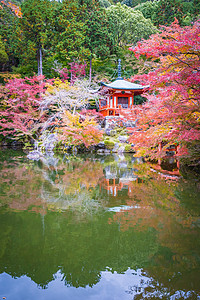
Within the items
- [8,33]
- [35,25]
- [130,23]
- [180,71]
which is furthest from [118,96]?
[180,71]

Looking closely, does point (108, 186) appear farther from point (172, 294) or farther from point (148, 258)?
point (172, 294)

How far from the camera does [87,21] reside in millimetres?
17391

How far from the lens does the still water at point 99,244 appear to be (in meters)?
1.84

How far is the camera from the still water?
1.84 m

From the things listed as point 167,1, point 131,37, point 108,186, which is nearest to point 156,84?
point 108,186

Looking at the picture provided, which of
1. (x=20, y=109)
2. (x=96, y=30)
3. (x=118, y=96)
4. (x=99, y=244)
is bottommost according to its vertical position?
(x=99, y=244)

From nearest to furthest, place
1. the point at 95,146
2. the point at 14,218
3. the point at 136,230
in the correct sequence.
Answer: the point at 136,230 → the point at 14,218 → the point at 95,146

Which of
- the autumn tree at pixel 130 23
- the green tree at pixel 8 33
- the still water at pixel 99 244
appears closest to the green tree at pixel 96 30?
the autumn tree at pixel 130 23

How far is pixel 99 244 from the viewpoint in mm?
2436

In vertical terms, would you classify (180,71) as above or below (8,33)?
below

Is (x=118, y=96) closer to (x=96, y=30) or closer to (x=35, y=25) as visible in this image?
(x=96, y=30)

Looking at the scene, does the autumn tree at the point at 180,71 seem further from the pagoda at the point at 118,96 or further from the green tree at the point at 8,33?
the green tree at the point at 8,33

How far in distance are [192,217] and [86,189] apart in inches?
90.0

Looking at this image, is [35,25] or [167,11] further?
[167,11]
